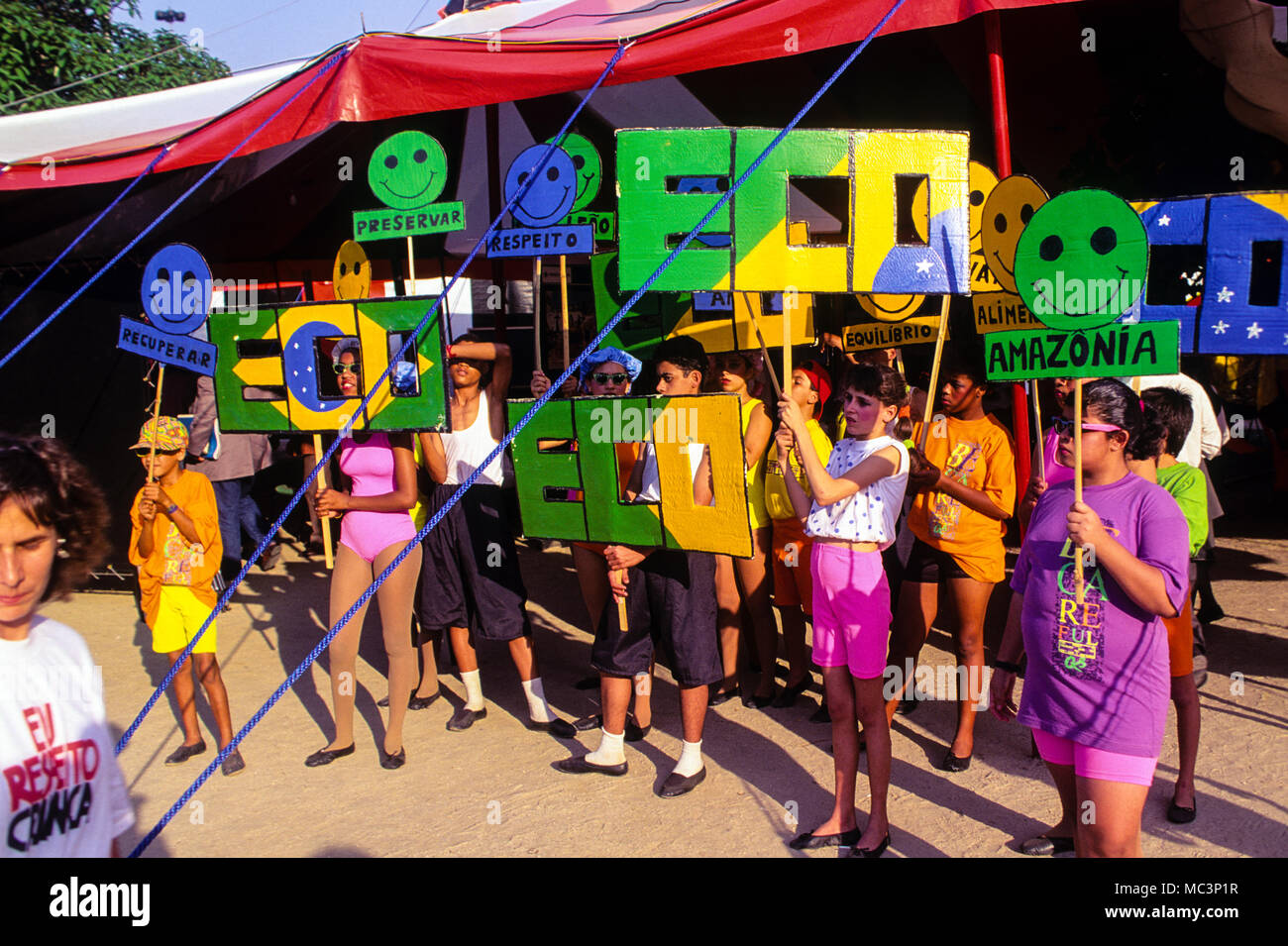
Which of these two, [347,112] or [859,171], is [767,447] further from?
[347,112]

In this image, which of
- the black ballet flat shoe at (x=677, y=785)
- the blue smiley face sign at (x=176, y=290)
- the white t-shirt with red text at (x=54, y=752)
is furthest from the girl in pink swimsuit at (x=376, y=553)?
the white t-shirt with red text at (x=54, y=752)

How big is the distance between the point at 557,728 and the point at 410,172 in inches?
110

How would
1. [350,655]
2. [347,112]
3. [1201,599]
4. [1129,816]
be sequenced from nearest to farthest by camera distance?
[1129,816] → [350,655] → [347,112] → [1201,599]

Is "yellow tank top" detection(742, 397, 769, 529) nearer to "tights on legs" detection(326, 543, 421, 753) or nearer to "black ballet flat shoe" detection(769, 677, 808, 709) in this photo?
"black ballet flat shoe" detection(769, 677, 808, 709)

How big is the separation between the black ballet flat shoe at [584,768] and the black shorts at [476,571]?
0.72 metres

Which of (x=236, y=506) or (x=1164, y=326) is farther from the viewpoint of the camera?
(x=236, y=506)

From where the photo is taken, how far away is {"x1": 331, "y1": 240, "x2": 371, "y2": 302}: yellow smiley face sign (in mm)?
5477

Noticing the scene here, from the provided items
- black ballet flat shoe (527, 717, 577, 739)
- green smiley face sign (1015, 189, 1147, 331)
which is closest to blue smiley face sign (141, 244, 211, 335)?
black ballet flat shoe (527, 717, 577, 739)

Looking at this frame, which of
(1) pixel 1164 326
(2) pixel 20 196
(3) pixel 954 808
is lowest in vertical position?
(3) pixel 954 808

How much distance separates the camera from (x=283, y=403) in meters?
4.13

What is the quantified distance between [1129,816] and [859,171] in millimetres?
2290

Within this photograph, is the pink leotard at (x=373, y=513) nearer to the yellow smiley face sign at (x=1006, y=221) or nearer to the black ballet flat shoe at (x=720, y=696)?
the black ballet flat shoe at (x=720, y=696)

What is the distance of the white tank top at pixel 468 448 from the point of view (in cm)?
474
